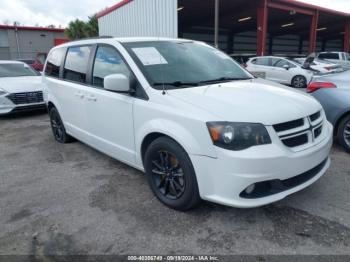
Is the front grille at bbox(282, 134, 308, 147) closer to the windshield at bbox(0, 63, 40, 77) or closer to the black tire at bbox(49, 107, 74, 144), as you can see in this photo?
the black tire at bbox(49, 107, 74, 144)

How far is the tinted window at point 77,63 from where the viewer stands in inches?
162

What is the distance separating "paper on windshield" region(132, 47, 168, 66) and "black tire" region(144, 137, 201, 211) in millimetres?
896

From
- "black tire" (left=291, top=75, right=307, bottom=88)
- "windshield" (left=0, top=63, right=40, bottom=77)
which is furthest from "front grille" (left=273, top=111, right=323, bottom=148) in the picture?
"black tire" (left=291, top=75, right=307, bottom=88)

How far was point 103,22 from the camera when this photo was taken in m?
19.1

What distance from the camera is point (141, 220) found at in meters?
2.86

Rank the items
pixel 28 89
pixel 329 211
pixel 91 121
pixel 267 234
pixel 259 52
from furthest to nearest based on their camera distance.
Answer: pixel 259 52 → pixel 28 89 → pixel 91 121 → pixel 329 211 → pixel 267 234

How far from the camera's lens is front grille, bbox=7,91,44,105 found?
296 inches

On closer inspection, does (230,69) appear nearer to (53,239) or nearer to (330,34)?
(53,239)

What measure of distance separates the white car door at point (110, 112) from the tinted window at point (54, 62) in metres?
1.40

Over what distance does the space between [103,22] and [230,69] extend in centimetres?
1725

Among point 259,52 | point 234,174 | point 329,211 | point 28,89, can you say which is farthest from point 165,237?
point 259,52

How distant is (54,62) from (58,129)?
118 centimetres

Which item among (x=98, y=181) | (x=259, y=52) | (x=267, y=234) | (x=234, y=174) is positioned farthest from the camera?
(x=259, y=52)

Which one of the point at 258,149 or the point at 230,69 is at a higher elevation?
the point at 230,69
